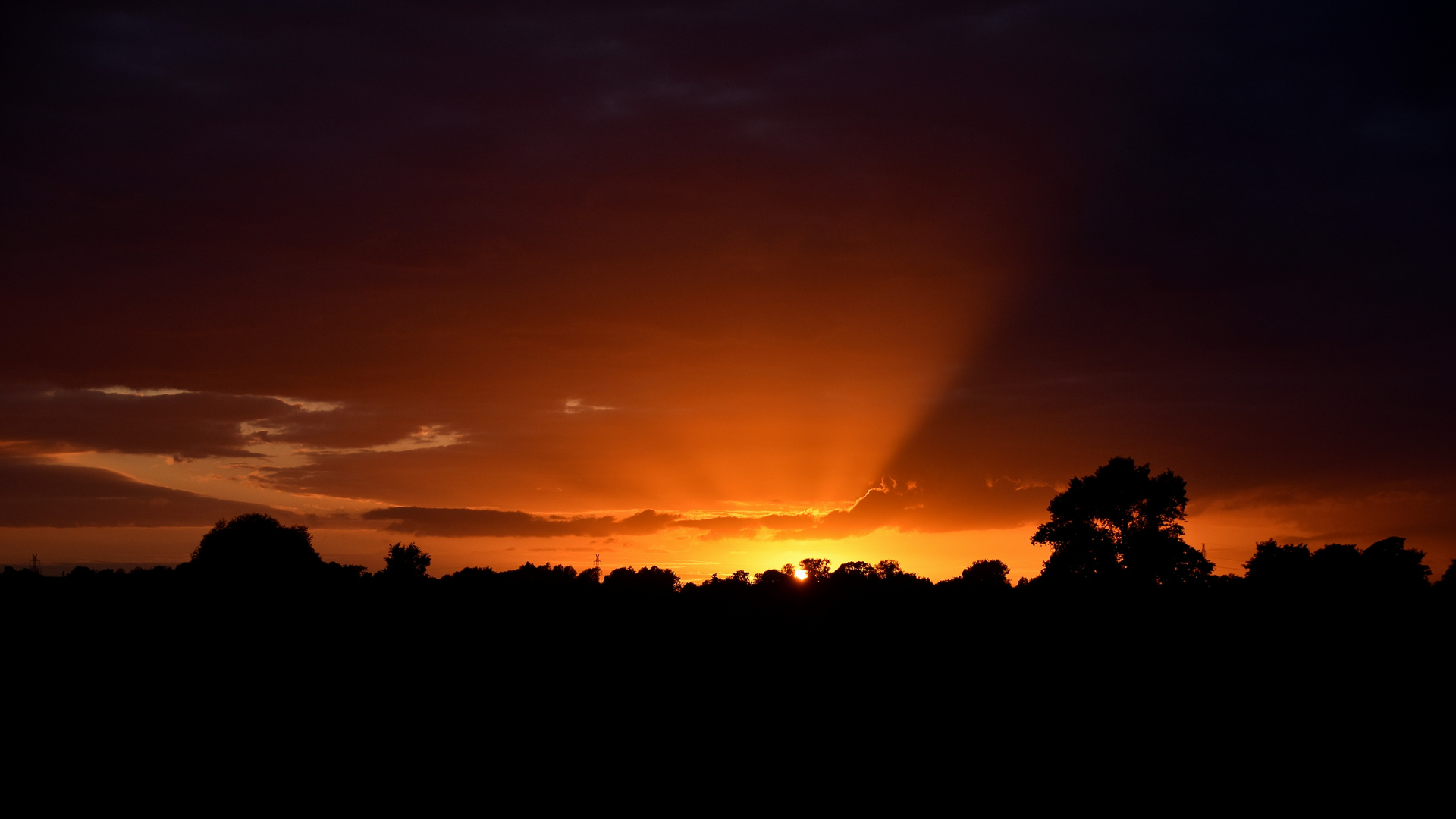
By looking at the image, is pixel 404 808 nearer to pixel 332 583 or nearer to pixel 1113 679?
pixel 1113 679

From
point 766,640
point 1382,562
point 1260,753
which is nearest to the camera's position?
point 1260,753

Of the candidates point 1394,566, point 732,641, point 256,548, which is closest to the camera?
point 732,641

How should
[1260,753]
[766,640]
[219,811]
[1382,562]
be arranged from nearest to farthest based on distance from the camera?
[219,811], [1260,753], [766,640], [1382,562]

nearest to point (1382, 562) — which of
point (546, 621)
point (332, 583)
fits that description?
point (546, 621)

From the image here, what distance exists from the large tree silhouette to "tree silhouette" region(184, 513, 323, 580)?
282 feet

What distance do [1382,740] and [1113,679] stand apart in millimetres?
12039

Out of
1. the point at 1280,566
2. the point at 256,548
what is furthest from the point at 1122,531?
the point at 256,548

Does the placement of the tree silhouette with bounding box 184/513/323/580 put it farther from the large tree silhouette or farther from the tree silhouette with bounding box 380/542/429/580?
the large tree silhouette

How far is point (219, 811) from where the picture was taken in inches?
1465

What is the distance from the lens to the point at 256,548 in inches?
5069

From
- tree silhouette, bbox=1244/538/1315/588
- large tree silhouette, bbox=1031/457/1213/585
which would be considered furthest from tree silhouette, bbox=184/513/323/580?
tree silhouette, bbox=1244/538/1315/588

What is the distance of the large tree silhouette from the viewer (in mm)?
84812

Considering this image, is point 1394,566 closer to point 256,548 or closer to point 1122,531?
point 1122,531

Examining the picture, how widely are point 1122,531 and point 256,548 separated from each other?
350 feet
